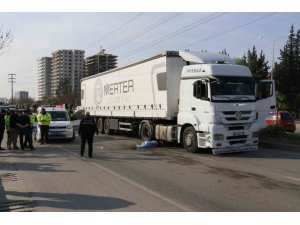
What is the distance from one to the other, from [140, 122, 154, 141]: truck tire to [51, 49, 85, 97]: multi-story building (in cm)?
8279

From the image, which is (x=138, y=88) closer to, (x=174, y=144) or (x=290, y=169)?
(x=174, y=144)

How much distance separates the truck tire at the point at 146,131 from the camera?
18406 millimetres

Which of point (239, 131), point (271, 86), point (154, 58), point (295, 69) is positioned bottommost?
point (239, 131)

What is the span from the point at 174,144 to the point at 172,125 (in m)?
1.84

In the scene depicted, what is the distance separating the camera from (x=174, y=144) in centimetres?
1827

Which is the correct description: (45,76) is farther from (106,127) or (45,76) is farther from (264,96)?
(264,96)

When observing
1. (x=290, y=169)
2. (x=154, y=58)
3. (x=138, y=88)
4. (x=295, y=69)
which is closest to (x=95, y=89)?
(x=138, y=88)

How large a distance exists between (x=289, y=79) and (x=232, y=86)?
48.0 meters

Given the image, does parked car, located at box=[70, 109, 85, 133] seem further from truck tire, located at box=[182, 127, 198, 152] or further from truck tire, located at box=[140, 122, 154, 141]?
truck tire, located at box=[182, 127, 198, 152]

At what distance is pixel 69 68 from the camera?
360 feet

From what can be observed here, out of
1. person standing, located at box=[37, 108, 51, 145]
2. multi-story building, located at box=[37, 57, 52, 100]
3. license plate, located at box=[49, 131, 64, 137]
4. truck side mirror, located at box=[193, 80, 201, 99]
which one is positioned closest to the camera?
truck side mirror, located at box=[193, 80, 201, 99]

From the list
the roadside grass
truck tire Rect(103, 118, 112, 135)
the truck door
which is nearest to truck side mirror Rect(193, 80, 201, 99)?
the truck door

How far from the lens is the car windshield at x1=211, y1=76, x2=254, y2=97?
47.0 ft

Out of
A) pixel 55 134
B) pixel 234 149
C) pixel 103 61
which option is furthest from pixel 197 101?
pixel 103 61
